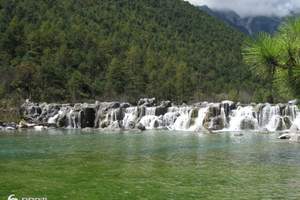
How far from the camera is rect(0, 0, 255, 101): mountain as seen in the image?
127312 mm

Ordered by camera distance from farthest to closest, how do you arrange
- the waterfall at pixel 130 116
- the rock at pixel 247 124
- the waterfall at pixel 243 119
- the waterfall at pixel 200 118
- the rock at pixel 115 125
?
the waterfall at pixel 130 116, the rock at pixel 115 125, the waterfall at pixel 200 118, the waterfall at pixel 243 119, the rock at pixel 247 124

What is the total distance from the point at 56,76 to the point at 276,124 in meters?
72.3

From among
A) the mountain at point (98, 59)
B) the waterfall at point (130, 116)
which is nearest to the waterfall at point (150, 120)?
the waterfall at point (130, 116)

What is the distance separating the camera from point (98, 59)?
15962 centimetres

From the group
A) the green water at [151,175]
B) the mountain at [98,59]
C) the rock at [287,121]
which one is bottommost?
the green water at [151,175]

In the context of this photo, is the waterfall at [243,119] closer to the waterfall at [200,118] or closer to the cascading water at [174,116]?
the cascading water at [174,116]

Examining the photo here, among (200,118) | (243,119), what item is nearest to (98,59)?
(200,118)

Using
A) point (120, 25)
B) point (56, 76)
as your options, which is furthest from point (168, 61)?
point (56, 76)

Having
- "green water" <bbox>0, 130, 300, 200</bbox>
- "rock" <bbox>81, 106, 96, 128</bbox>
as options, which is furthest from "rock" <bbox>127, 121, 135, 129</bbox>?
"green water" <bbox>0, 130, 300, 200</bbox>

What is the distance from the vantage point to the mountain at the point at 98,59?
418 feet

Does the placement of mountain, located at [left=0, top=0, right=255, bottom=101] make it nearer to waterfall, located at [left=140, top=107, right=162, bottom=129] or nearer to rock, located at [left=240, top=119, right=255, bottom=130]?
waterfall, located at [left=140, top=107, right=162, bottom=129]

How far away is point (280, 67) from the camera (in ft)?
62.3

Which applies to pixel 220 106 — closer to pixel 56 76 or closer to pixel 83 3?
pixel 56 76

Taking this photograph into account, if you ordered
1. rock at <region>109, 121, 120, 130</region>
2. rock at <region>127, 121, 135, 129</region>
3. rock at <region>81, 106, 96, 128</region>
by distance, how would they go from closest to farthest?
1. rock at <region>127, 121, 135, 129</region>
2. rock at <region>109, 121, 120, 130</region>
3. rock at <region>81, 106, 96, 128</region>
